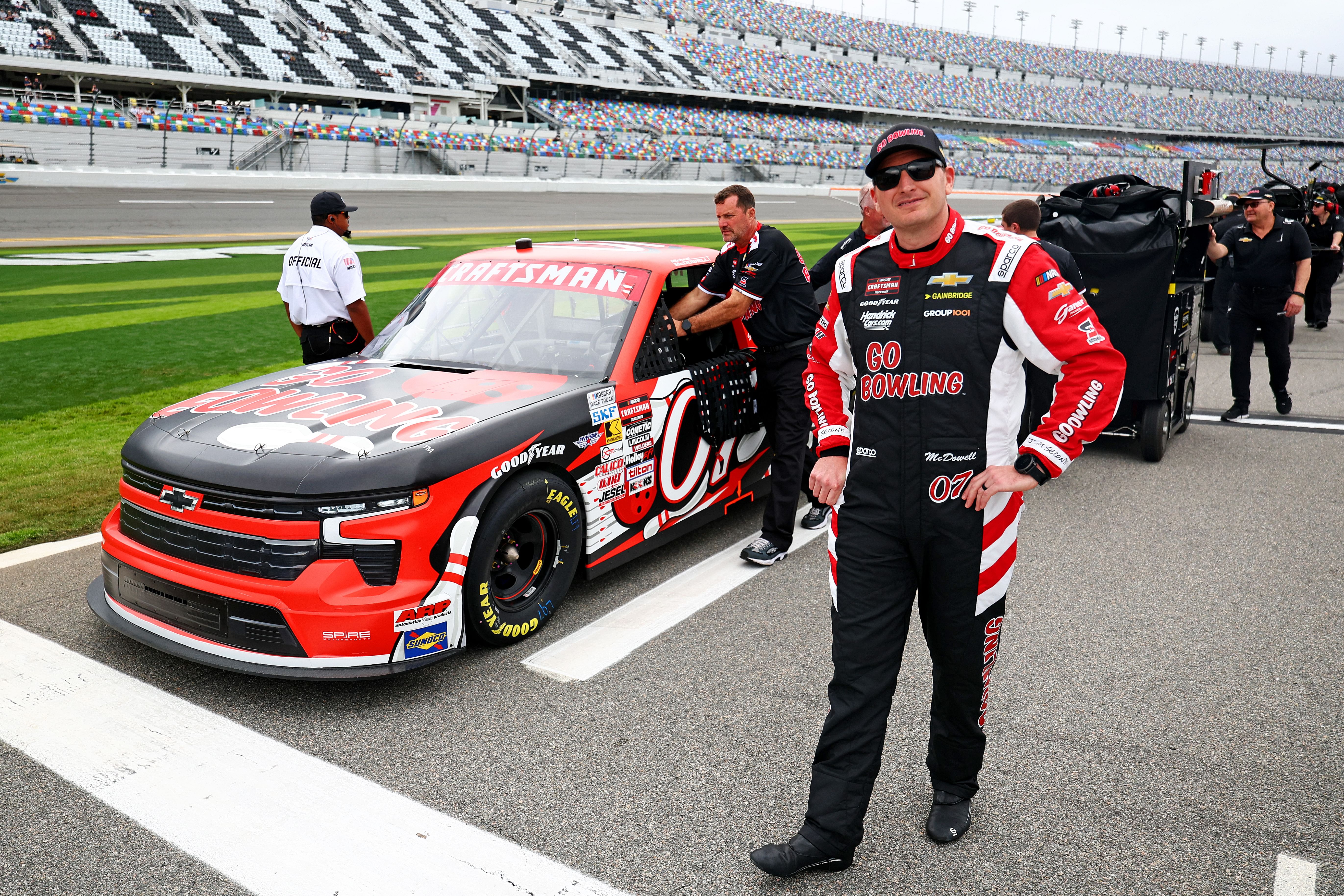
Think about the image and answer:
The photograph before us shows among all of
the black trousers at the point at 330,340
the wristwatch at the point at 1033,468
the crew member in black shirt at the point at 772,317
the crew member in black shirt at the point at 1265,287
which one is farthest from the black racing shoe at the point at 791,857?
the crew member in black shirt at the point at 1265,287

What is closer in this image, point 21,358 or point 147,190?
point 21,358

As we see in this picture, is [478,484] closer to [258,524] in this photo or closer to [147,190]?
[258,524]

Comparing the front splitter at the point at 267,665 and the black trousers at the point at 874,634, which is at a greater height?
the black trousers at the point at 874,634

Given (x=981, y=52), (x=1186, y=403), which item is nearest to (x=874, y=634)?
(x=1186, y=403)

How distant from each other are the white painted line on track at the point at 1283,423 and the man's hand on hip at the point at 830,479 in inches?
276

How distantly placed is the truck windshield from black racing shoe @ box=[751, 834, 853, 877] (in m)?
2.39

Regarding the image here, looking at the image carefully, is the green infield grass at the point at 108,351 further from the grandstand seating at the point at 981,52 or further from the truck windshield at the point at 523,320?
the grandstand seating at the point at 981,52

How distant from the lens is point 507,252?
5.23 m

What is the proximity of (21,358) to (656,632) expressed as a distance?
27.3 ft

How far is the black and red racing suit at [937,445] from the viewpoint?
245 cm

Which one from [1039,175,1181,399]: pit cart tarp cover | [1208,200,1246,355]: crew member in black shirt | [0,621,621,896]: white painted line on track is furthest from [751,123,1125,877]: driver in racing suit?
[1208,200,1246,355]: crew member in black shirt

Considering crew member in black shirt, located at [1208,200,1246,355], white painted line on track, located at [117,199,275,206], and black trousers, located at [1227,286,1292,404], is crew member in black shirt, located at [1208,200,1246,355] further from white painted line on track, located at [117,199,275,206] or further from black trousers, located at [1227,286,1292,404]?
white painted line on track, located at [117,199,275,206]

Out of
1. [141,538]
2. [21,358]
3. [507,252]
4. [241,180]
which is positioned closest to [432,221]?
[241,180]

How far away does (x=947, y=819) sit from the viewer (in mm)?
2734
